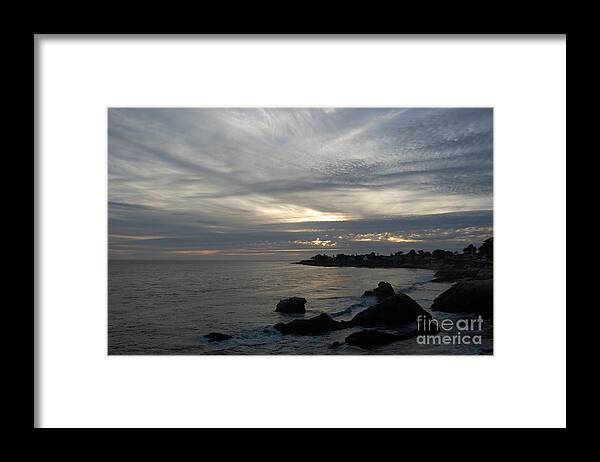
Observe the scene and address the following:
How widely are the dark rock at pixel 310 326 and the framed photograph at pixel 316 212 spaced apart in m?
0.02

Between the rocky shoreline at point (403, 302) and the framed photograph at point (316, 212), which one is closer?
the framed photograph at point (316, 212)

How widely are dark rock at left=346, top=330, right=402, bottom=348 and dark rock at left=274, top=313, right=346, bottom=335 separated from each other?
0.15 meters

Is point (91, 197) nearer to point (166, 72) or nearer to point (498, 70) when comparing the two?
point (166, 72)

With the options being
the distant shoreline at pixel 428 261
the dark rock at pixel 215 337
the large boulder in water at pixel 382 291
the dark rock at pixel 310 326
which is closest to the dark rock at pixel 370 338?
the dark rock at pixel 310 326

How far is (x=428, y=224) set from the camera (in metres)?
3.17

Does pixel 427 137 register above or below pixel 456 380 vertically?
above

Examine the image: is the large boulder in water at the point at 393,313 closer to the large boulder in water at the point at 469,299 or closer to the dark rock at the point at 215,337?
the large boulder in water at the point at 469,299

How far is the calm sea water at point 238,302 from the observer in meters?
2.99

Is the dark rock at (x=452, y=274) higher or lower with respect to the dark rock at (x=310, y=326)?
higher

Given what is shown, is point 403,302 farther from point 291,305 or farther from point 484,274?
point 291,305

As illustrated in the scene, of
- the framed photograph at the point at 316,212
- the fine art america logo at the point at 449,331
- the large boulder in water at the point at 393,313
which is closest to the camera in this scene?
the framed photograph at the point at 316,212

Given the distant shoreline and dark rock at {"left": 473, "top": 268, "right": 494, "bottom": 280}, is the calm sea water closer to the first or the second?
the distant shoreline
